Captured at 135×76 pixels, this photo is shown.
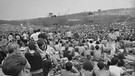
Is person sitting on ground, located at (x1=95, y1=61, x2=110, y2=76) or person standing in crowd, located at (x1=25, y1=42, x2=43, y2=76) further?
person sitting on ground, located at (x1=95, y1=61, x2=110, y2=76)

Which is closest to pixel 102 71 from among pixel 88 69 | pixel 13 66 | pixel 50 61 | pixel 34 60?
pixel 88 69

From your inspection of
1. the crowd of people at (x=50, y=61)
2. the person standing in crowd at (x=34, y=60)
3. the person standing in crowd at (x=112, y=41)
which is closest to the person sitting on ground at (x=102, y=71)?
the crowd of people at (x=50, y=61)

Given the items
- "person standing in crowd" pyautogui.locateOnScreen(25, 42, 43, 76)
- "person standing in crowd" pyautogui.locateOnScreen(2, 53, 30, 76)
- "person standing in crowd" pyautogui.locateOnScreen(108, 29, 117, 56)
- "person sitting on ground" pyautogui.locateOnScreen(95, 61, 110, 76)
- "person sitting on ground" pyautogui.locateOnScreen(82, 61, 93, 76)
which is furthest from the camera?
"person standing in crowd" pyautogui.locateOnScreen(108, 29, 117, 56)

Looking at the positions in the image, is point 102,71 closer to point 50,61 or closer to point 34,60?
point 34,60

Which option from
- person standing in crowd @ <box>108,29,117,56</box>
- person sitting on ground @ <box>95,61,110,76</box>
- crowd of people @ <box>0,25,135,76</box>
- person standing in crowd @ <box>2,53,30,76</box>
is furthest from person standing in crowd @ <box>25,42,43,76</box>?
person standing in crowd @ <box>108,29,117,56</box>

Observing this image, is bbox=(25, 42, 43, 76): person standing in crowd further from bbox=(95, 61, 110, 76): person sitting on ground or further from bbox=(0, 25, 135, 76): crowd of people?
bbox=(95, 61, 110, 76): person sitting on ground

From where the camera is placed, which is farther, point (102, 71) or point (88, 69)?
point (88, 69)

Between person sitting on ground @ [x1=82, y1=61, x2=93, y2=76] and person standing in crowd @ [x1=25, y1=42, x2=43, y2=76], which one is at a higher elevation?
person standing in crowd @ [x1=25, y1=42, x2=43, y2=76]

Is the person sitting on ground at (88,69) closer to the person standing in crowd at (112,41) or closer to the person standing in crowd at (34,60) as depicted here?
the person standing in crowd at (34,60)

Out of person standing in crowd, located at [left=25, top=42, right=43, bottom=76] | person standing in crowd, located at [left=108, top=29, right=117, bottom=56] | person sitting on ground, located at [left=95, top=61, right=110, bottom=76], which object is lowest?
person standing in crowd, located at [left=108, top=29, right=117, bottom=56]

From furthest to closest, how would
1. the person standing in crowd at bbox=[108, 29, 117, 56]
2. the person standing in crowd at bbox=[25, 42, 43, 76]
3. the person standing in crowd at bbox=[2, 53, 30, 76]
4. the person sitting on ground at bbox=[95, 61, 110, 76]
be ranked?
the person standing in crowd at bbox=[108, 29, 117, 56], the person sitting on ground at bbox=[95, 61, 110, 76], the person standing in crowd at bbox=[25, 42, 43, 76], the person standing in crowd at bbox=[2, 53, 30, 76]

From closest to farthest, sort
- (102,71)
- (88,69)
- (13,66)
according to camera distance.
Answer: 1. (13,66)
2. (102,71)
3. (88,69)

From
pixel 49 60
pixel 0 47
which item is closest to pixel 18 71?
pixel 49 60

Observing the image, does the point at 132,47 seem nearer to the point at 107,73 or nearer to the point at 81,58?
the point at 81,58
